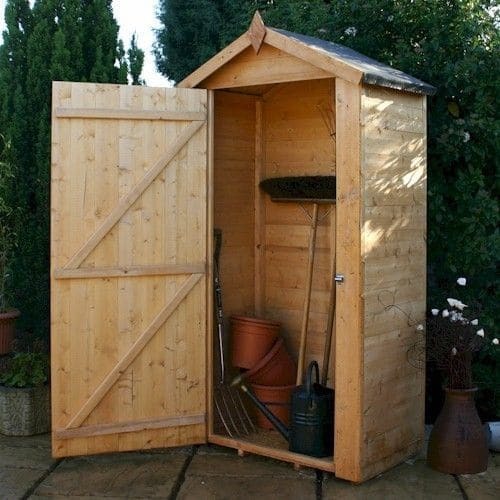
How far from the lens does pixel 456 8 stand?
6098 mm

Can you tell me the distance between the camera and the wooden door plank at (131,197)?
520 centimetres

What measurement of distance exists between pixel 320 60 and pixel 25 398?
111 inches

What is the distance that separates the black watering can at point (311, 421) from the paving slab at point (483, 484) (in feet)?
2.53

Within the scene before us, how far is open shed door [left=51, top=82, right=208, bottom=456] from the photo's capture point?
520 centimetres

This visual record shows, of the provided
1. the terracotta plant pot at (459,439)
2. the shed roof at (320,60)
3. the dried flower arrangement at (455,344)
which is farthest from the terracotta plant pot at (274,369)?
the shed roof at (320,60)

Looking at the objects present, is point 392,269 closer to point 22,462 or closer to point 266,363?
point 266,363

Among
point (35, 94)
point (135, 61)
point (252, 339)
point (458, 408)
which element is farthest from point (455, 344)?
point (35, 94)

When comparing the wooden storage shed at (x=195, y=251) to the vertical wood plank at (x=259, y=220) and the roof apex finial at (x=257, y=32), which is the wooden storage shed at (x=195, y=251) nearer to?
the roof apex finial at (x=257, y=32)

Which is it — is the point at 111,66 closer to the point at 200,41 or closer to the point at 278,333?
the point at 278,333

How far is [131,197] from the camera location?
17.3 feet

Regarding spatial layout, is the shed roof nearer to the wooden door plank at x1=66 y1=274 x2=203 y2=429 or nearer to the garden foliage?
the wooden door plank at x1=66 y1=274 x2=203 y2=429

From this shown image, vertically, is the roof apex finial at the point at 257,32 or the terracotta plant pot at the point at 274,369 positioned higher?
the roof apex finial at the point at 257,32

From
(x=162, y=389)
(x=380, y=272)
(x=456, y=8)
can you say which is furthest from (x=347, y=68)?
(x=162, y=389)

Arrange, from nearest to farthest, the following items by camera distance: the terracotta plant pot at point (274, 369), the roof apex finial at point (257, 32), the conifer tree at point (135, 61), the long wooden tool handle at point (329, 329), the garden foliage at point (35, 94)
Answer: the roof apex finial at point (257, 32) < the long wooden tool handle at point (329, 329) < the terracotta plant pot at point (274, 369) < the garden foliage at point (35, 94) < the conifer tree at point (135, 61)
